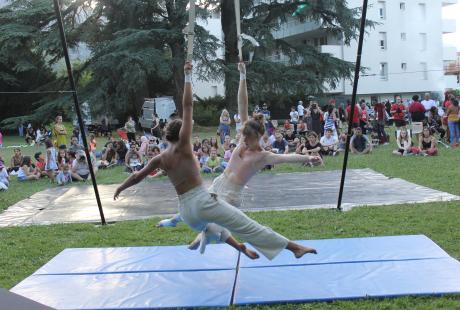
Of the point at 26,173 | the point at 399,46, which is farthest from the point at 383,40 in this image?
the point at 26,173

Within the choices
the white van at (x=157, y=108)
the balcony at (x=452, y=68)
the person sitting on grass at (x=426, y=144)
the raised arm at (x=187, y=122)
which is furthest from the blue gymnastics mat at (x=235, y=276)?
the balcony at (x=452, y=68)

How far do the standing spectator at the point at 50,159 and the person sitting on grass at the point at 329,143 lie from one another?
7846mm

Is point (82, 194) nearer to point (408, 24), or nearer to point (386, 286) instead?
point (386, 286)

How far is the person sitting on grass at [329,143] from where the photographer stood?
52.7 feet

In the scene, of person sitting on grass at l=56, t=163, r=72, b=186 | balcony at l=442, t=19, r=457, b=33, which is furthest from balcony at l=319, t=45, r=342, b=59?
person sitting on grass at l=56, t=163, r=72, b=186

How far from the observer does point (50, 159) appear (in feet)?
46.3

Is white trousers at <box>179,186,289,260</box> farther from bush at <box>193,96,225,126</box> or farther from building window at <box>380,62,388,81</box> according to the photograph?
building window at <box>380,62,388,81</box>

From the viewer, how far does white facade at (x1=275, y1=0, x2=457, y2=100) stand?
132ft

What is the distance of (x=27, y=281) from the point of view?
5320 mm

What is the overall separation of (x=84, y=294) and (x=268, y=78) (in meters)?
23.7

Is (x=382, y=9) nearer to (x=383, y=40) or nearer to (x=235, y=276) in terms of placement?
(x=383, y=40)

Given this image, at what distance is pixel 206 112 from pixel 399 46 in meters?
17.3

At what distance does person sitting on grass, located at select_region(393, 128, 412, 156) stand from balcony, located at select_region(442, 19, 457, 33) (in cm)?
3361

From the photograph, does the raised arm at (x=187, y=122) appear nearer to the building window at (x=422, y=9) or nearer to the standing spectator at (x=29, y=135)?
the standing spectator at (x=29, y=135)
